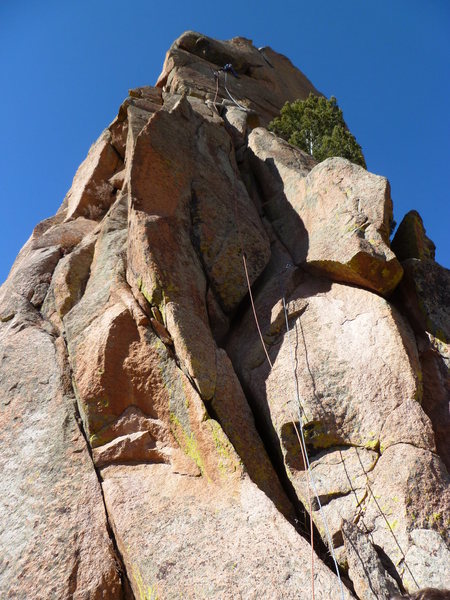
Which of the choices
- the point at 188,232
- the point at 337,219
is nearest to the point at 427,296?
the point at 337,219

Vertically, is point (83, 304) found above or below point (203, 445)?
above

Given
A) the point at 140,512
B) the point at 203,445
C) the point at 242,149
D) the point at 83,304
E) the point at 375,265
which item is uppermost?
the point at 242,149

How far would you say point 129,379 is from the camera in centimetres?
766

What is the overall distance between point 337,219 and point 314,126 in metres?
9.86

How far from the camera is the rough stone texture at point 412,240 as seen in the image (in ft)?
30.4

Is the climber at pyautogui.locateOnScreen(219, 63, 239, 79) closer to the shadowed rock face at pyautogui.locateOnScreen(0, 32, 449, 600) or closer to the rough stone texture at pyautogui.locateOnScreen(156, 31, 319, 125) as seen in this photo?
the rough stone texture at pyautogui.locateOnScreen(156, 31, 319, 125)

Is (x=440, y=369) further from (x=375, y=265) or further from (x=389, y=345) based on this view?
(x=375, y=265)

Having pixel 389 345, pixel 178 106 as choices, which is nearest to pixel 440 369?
pixel 389 345

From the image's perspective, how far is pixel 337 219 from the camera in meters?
9.42

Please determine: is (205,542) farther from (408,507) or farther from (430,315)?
(430,315)

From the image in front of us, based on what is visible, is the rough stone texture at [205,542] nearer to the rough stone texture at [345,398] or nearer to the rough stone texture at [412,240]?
the rough stone texture at [345,398]

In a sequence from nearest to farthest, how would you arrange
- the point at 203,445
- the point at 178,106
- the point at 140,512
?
the point at 140,512 < the point at 203,445 < the point at 178,106

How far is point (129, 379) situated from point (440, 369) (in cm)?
524

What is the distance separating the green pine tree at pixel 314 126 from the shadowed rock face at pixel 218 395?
18.8 feet
